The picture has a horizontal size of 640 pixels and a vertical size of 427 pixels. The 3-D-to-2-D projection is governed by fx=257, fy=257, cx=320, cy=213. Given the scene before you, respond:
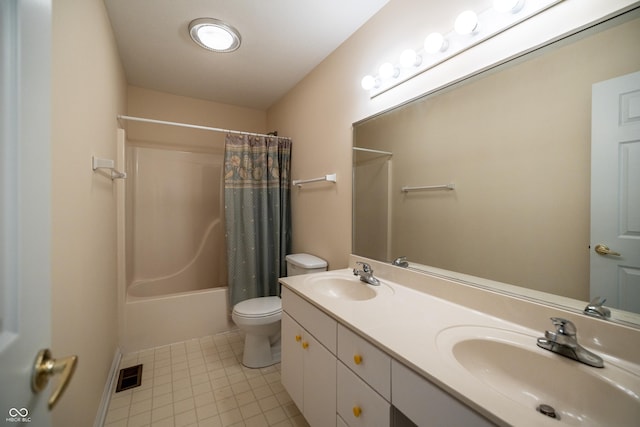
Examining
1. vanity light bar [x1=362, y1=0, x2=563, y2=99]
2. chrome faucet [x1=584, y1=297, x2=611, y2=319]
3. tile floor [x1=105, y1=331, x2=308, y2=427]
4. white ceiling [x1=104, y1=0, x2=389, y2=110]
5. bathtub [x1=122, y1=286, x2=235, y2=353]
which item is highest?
white ceiling [x1=104, y1=0, x2=389, y2=110]

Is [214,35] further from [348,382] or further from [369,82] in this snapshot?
[348,382]

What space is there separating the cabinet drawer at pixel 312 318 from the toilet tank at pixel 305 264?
19.4 inches

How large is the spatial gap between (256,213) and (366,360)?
183 cm

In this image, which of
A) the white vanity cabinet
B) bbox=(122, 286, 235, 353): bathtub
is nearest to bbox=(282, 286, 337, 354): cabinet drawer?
the white vanity cabinet

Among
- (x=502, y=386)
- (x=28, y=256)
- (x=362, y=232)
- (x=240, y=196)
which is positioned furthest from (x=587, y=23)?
(x=240, y=196)

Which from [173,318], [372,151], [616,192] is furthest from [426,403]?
[173,318]

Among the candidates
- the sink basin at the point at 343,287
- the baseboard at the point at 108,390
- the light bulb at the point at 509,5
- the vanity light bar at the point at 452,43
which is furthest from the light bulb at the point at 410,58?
the baseboard at the point at 108,390

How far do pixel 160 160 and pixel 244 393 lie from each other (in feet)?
7.80

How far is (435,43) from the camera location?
45.4 inches

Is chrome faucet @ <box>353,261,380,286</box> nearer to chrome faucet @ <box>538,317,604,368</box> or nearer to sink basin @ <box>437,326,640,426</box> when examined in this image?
sink basin @ <box>437,326,640,426</box>

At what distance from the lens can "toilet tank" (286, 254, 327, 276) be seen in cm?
194

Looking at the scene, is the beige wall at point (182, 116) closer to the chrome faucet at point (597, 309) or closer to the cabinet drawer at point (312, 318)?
the cabinet drawer at point (312, 318)

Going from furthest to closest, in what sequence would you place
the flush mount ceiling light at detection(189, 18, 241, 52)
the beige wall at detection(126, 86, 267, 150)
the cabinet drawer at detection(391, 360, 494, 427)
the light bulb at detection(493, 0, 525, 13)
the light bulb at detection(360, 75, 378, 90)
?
the beige wall at detection(126, 86, 267, 150) < the flush mount ceiling light at detection(189, 18, 241, 52) < the light bulb at detection(360, 75, 378, 90) < the light bulb at detection(493, 0, 525, 13) < the cabinet drawer at detection(391, 360, 494, 427)

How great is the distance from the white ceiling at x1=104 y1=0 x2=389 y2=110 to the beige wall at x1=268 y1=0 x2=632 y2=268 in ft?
0.42
